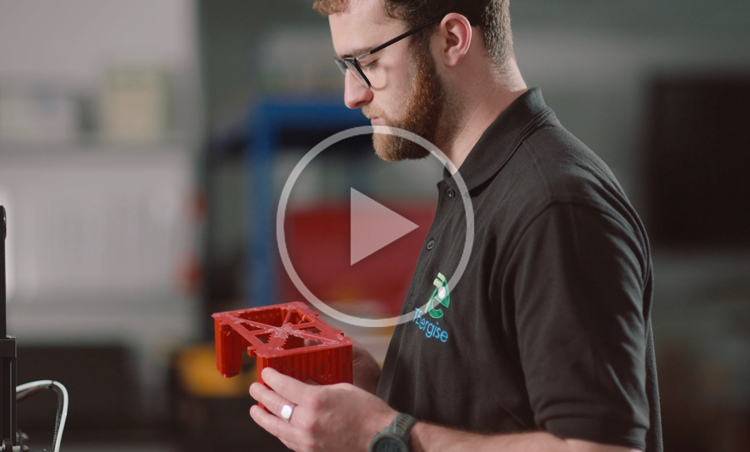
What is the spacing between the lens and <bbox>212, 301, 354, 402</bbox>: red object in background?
2.50 feet

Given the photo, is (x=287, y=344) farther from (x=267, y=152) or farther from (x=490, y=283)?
(x=267, y=152)

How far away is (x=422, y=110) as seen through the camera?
0.91 m

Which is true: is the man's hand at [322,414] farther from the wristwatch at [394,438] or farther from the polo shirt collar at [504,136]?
the polo shirt collar at [504,136]

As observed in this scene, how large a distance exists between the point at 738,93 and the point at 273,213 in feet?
8.11

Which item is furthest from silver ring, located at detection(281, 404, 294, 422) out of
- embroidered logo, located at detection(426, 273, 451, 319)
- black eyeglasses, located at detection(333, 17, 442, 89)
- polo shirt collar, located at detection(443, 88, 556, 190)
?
black eyeglasses, located at detection(333, 17, 442, 89)

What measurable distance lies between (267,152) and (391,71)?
1.37 meters

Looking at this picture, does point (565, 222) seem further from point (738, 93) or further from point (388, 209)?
point (738, 93)

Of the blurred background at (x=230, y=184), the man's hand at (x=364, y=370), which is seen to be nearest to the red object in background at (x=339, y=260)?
the blurred background at (x=230, y=184)

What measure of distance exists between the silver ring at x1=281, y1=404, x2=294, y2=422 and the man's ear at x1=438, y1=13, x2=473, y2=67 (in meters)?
0.51

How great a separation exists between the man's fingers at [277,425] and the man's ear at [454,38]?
1.76 ft

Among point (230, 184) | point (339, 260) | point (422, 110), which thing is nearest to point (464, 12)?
point (422, 110)

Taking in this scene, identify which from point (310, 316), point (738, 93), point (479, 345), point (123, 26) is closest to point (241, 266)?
point (123, 26)

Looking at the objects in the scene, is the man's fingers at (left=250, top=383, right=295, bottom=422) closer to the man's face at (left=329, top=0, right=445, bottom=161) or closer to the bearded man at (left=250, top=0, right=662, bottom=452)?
the bearded man at (left=250, top=0, right=662, bottom=452)

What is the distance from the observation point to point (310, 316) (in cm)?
89
